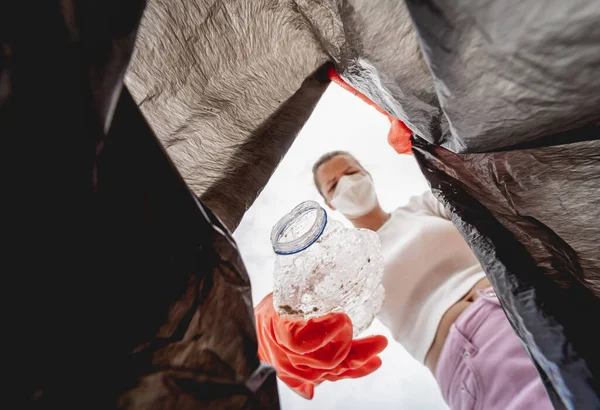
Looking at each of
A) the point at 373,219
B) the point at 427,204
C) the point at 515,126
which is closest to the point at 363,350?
the point at 515,126

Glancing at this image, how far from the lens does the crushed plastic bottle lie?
78cm

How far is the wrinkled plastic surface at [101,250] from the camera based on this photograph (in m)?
0.18

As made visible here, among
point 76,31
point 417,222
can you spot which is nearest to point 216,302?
point 76,31

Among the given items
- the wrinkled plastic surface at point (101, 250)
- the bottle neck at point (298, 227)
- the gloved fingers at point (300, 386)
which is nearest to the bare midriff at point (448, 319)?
the gloved fingers at point (300, 386)

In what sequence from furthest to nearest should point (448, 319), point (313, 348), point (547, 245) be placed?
point (448, 319), point (313, 348), point (547, 245)

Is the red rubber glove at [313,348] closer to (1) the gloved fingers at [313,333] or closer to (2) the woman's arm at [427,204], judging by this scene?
(1) the gloved fingers at [313,333]

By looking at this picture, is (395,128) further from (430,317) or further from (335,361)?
(430,317)

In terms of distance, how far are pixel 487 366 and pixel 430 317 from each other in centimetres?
31

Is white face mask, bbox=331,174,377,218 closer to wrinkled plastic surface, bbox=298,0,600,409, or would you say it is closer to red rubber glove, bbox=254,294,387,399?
red rubber glove, bbox=254,294,387,399

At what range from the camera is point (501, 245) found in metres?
0.42

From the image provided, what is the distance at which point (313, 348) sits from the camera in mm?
668

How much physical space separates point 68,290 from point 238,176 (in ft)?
1.11

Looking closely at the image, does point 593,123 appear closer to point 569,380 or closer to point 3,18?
point 569,380

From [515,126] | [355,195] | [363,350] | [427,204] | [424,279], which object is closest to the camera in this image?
[515,126]
